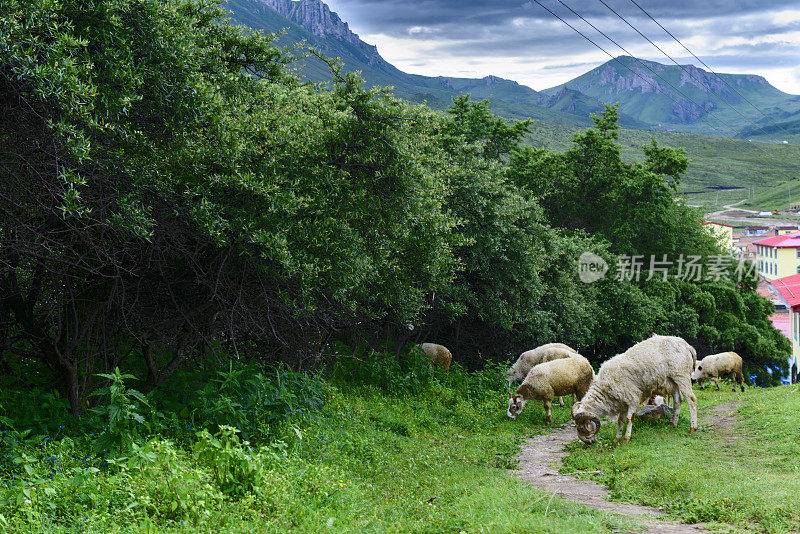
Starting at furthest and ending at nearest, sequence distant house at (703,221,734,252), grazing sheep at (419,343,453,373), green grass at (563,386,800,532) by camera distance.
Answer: distant house at (703,221,734,252) → grazing sheep at (419,343,453,373) → green grass at (563,386,800,532)

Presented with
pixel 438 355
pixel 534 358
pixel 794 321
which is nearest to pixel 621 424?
pixel 534 358

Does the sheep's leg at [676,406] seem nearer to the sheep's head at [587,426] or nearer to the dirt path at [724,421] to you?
the dirt path at [724,421]

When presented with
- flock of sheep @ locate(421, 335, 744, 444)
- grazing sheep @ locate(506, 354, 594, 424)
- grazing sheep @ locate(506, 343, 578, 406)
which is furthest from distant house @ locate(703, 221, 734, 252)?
flock of sheep @ locate(421, 335, 744, 444)

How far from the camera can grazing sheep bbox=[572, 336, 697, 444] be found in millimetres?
14219

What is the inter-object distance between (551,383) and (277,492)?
489 inches

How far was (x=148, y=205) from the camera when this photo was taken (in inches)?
362

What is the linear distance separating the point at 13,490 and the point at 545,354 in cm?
1842

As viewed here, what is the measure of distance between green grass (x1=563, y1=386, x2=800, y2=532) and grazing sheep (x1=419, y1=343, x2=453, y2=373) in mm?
7528

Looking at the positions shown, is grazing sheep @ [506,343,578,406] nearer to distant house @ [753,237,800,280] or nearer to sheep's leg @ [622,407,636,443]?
sheep's leg @ [622,407,636,443]

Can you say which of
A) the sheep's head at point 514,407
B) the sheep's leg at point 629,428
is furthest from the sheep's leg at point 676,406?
the sheep's head at point 514,407

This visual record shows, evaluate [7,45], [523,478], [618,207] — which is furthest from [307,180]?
[618,207]

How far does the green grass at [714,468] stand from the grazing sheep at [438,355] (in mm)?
7528

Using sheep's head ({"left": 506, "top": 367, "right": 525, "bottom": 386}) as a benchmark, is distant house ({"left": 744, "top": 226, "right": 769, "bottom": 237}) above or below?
above

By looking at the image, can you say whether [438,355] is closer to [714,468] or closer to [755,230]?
[714,468]
